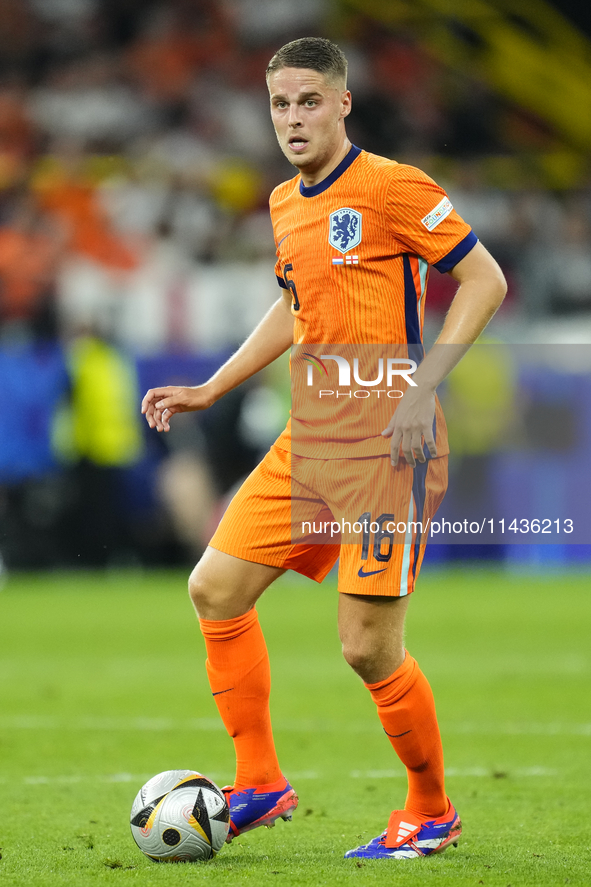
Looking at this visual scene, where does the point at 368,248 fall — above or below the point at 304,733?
above

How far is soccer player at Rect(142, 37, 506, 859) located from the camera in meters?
3.71

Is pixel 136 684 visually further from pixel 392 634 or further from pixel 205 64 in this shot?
pixel 205 64

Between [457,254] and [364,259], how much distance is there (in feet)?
0.87

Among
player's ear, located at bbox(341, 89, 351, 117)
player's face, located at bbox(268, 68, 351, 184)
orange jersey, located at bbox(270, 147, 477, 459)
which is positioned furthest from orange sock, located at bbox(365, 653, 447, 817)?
player's ear, located at bbox(341, 89, 351, 117)

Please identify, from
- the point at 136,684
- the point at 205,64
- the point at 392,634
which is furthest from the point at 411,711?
the point at 205,64

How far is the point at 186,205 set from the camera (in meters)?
16.0

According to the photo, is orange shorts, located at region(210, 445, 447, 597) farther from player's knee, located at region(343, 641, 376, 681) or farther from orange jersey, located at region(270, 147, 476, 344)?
orange jersey, located at region(270, 147, 476, 344)

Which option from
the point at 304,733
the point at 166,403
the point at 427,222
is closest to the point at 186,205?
the point at 304,733

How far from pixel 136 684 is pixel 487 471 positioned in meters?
5.55

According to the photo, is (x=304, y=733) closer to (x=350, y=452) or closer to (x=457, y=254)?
(x=350, y=452)

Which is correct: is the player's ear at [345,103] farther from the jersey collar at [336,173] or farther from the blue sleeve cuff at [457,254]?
the blue sleeve cuff at [457,254]

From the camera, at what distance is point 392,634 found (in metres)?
3.82

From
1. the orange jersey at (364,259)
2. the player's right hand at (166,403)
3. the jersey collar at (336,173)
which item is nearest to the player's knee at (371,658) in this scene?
the orange jersey at (364,259)

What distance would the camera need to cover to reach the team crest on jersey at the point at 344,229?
378 cm
